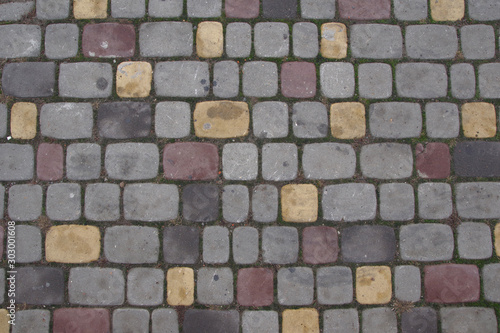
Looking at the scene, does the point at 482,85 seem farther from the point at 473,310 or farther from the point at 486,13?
the point at 473,310

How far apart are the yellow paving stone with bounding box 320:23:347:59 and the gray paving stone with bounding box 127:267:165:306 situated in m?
2.26

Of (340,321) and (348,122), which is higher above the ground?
(348,122)

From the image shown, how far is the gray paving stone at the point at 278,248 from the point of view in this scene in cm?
291

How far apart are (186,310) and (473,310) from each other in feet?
7.51

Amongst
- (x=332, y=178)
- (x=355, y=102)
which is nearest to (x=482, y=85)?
(x=355, y=102)

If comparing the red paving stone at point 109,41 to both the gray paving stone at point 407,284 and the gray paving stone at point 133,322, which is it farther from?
the gray paving stone at point 407,284

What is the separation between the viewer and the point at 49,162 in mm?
2979

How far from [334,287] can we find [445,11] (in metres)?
2.48

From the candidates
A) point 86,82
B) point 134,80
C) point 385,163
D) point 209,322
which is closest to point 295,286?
point 209,322

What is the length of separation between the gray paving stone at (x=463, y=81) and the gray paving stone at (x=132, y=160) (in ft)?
8.26

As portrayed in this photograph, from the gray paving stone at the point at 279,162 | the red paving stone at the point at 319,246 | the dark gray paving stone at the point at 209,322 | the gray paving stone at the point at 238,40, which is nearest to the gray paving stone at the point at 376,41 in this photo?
the gray paving stone at the point at 238,40

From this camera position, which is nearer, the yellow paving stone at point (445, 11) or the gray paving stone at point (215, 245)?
the gray paving stone at point (215, 245)

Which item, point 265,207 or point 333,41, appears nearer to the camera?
point 265,207

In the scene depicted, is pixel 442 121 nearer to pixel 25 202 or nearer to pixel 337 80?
→ pixel 337 80
